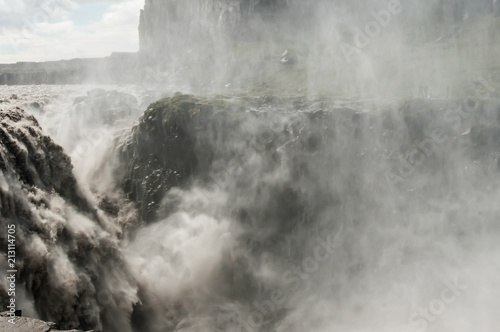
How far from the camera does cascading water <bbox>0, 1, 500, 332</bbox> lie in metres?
39.8

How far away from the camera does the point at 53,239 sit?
29125mm

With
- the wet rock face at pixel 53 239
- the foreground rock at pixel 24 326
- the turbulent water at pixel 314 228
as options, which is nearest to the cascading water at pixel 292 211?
the turbulent water at pixel 314 228

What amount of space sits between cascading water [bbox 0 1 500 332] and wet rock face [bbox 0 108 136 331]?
0.32 metres

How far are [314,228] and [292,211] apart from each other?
9.43ft

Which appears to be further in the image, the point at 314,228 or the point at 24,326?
the point at 314,228

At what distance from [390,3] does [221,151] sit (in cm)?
13625

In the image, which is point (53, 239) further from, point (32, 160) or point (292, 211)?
point (292, 211)

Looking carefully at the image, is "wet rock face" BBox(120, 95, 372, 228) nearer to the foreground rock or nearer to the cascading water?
the cascading water

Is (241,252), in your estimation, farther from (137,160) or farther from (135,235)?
(137,160)

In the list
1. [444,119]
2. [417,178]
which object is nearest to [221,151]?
[417,178]

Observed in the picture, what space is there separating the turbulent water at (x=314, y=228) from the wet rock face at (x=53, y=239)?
1.96 feet

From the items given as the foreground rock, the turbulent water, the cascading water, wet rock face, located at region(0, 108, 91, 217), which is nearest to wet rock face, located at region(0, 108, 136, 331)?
wet rock face, located at region(0, 108, 91, 217)

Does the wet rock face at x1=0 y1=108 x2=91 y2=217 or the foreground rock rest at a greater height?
the wet rock face at x1=0 y1=108 x2=91 y2=217

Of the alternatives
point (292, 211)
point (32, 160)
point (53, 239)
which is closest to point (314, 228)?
point (292, 211)
